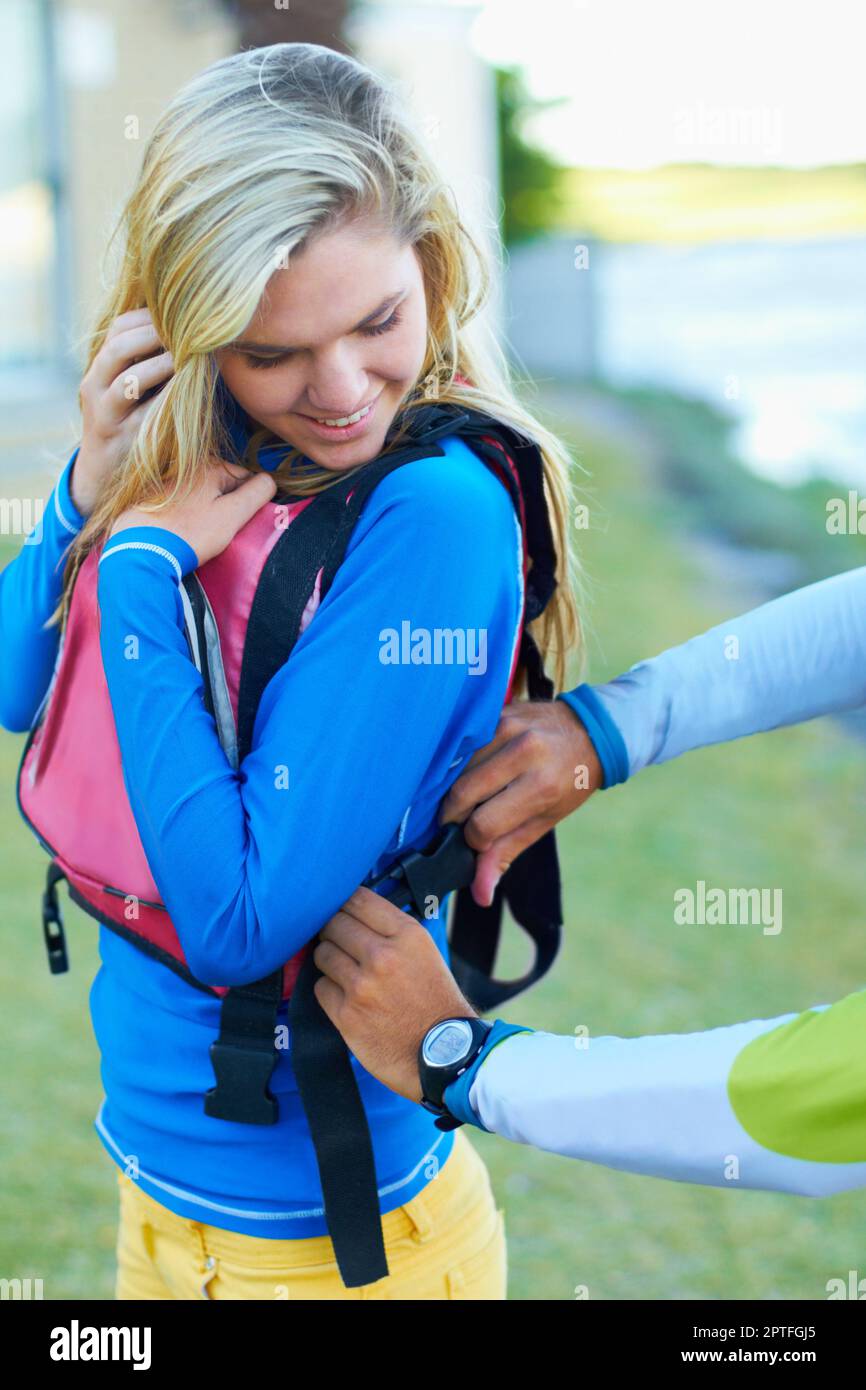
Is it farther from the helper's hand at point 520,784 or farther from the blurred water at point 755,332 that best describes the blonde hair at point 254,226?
the blurred water at point 755,332

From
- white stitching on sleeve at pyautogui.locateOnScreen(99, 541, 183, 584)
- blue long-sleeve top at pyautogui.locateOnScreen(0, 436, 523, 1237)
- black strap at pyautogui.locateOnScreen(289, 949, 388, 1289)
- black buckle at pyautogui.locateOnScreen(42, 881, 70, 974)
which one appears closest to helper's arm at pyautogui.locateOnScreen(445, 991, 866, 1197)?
black strap at pyautogui.locateOnScreen(289, 949, 388, 1289)

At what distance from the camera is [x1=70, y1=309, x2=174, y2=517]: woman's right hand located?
1.60m

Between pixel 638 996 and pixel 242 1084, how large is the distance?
9.43 feet

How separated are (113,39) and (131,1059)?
8609 mm

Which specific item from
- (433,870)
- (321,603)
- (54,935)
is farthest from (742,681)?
(54,935)

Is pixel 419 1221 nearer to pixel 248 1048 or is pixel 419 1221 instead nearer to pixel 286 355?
pixel 248 1048

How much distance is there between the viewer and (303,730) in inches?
54.7

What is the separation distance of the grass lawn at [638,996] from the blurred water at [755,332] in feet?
19.8

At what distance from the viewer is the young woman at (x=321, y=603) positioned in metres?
1.40

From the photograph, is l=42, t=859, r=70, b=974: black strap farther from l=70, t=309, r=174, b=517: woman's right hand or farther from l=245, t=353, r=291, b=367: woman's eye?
l=245, t=353, r=291, b=367: woman's eye

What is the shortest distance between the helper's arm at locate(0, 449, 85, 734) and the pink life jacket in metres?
0.06

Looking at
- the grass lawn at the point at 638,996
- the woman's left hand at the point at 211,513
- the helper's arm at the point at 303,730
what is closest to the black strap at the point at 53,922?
the helper's arm at the point at 303,730
